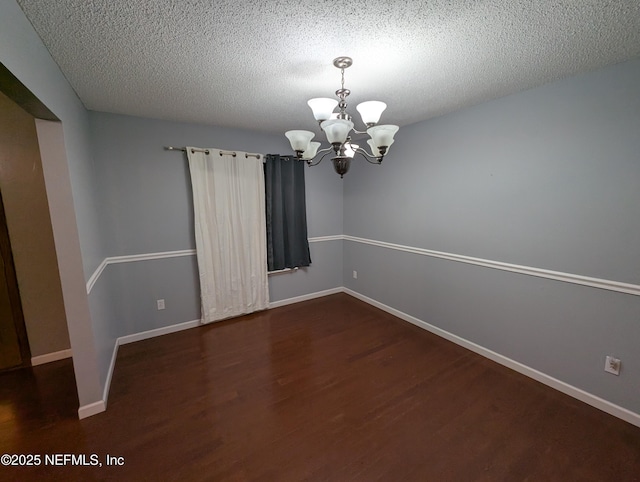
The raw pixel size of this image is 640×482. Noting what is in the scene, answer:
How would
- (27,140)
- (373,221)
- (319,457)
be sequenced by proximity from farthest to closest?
(373,221) < (27,140) < (319,457)

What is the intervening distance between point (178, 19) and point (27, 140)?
6.60ft

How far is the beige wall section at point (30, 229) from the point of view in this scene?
2.15m

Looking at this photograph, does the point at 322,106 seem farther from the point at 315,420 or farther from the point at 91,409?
the point at 91,409

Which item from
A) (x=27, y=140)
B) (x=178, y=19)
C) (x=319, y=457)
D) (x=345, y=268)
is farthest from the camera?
(x=345, y=268)

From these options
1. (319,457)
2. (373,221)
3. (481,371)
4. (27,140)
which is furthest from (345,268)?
(27,140)

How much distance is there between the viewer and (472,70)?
173cm

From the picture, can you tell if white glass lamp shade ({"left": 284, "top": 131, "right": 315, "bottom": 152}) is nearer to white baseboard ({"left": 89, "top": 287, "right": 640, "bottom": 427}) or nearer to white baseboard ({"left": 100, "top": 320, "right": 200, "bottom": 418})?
white baseboard ({"left": 89, "top": 287, "right": 640, "bottom": 427})

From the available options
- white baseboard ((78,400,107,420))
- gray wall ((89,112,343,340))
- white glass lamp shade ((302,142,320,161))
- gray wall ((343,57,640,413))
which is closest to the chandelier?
white glass lamp shade ((302,142,320,161))

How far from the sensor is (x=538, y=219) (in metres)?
2.06

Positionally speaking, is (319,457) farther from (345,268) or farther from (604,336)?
(345,268)

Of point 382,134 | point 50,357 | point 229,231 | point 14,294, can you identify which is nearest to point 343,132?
point 382,134

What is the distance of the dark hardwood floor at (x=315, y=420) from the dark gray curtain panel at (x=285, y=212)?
1251 millimetres

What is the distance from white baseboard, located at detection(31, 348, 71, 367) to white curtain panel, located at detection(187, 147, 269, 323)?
1.21 m

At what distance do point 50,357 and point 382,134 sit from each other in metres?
3.42
